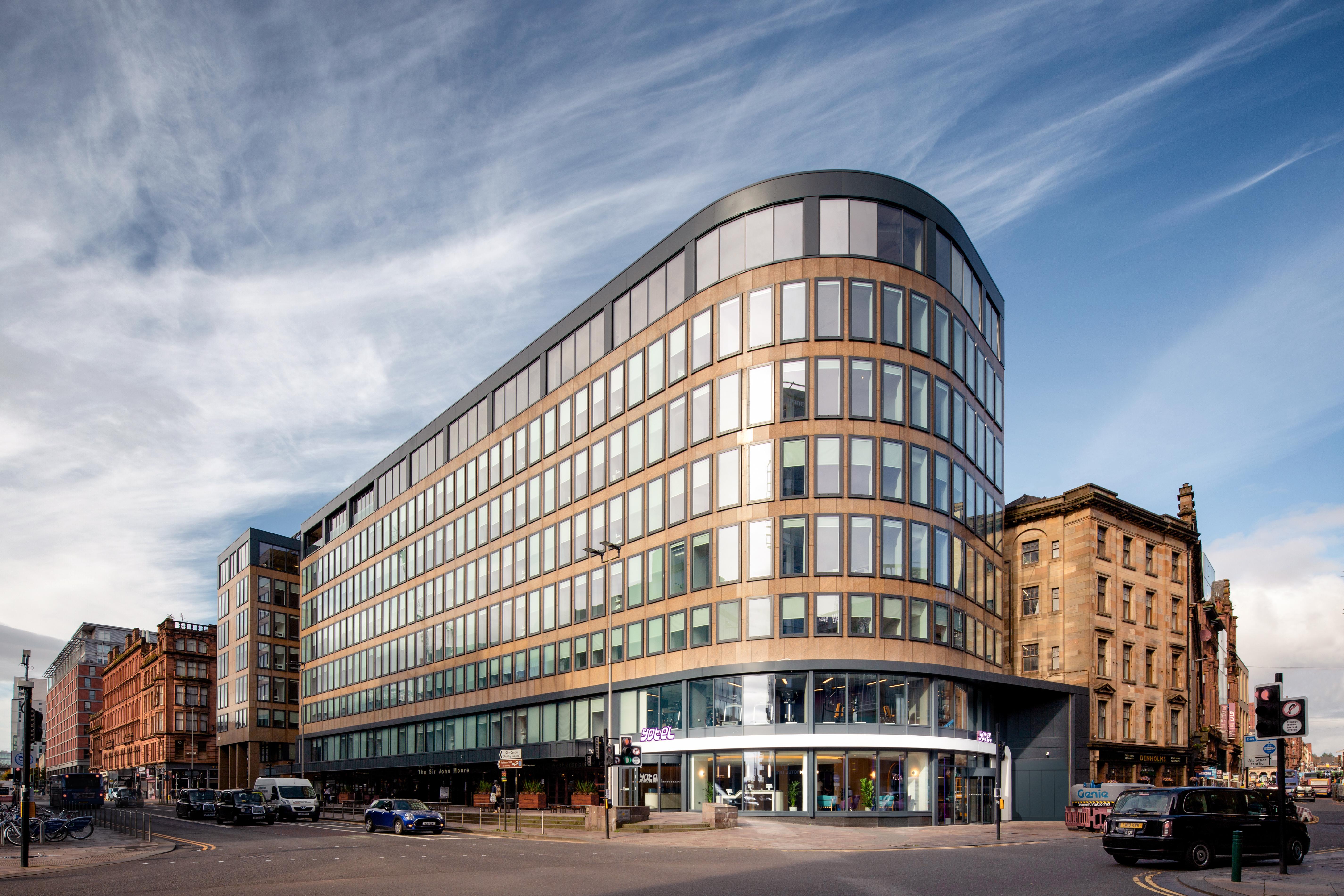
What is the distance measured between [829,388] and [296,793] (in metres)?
35.2

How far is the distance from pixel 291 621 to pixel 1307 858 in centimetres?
10400

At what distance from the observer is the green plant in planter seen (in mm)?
45469

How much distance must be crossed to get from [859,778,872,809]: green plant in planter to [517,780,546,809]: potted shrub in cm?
1868

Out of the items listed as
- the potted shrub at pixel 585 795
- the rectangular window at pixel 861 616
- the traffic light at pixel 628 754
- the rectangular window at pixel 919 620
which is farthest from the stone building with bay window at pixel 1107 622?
the traffic light at pixel 628 754

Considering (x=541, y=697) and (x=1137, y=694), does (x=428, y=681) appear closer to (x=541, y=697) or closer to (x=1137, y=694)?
(x=541, y=697)

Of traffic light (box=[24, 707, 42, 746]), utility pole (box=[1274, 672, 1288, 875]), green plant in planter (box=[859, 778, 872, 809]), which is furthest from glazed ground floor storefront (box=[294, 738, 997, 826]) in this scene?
utility pole (box=[1274, 672, 1288, 875])

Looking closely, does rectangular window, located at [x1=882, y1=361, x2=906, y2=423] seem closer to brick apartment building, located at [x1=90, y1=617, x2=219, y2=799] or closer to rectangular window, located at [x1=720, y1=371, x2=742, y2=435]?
rectangular window, located at [x1=720, y1=371, x2=742, y2=435]

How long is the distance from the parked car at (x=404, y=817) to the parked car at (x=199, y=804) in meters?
20.0

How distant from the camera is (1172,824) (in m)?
24.1

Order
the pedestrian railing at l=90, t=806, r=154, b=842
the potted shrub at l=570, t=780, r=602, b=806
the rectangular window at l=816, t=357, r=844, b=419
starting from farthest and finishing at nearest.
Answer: the potted shrub at l=570, t=780, r=602, b=806
the rectangular window at l=816, t=357, r=844, b=419
the pedestrian railing at l=90, t=806, r=154, b=842

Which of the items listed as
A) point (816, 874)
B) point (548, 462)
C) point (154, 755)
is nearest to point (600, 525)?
point (548, 462)

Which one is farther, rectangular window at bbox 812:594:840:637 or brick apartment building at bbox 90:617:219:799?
brick apartment building at bbox 90:617:219:799

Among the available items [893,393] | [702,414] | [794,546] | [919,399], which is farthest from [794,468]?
[919,399]

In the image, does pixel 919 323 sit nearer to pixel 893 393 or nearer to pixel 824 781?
pixel 893 393
